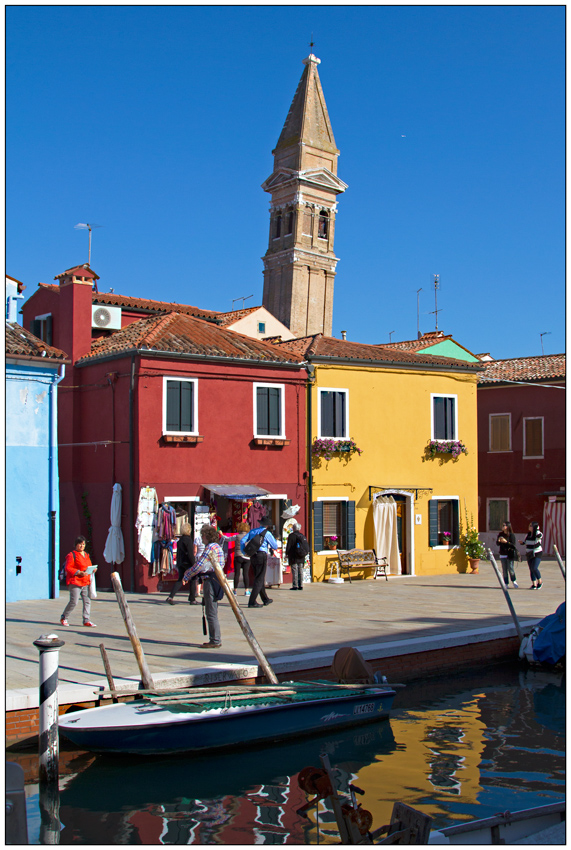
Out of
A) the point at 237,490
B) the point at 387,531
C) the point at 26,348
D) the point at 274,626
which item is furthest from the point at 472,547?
the point at 26,348

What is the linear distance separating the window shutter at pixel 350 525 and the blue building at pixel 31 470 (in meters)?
8.26

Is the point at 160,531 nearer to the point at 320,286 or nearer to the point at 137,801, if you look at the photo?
the point at 137,801

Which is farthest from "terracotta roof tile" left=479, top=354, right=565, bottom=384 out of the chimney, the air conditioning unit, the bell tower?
the bell tower

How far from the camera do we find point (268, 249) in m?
62.8

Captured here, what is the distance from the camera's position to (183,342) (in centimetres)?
2086

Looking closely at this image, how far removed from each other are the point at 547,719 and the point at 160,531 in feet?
35.1

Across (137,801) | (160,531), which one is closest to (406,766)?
(137,801)

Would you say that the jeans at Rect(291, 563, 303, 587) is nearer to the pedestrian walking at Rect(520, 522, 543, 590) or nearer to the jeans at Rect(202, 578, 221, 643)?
the pedestrian walking at Rect(520, 522, 543, 590)

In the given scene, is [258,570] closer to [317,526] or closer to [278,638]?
[278,638]

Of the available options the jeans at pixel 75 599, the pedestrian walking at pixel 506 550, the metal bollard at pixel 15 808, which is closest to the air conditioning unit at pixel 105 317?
the jeans at pixel 75 599

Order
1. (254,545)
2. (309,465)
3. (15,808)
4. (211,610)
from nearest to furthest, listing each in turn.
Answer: (15,808) < (211,610) < (254,545) < (309,465)

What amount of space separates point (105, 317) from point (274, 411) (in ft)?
18.6

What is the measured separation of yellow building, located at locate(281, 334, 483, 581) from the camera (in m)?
22.9

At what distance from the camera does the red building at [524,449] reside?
1247 inches
